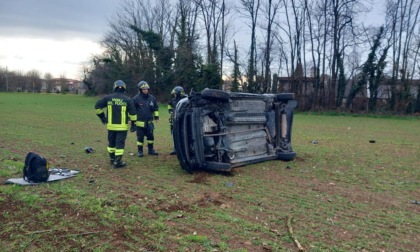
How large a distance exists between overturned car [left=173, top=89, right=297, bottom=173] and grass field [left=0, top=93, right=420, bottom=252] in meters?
0.27

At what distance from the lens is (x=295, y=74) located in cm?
3409

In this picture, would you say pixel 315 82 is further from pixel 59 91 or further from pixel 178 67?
pixel 59 91

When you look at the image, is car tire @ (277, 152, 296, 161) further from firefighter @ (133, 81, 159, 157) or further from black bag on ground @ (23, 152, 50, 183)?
black bag on ground @ (23, 152, 50, 183)

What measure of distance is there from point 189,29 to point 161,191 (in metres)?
36.5

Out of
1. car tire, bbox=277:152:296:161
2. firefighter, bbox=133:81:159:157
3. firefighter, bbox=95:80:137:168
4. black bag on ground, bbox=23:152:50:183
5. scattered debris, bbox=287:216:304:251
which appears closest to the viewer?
scattered debris, bbox=287:216:304:251

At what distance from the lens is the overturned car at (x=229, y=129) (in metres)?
6.32

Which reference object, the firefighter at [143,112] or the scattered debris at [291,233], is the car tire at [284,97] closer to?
the firefighter at [143,112]

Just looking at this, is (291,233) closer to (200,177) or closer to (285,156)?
(200,177)

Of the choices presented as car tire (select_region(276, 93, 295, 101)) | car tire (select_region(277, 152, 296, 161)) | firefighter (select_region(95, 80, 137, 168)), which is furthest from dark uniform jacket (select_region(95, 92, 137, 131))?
car tire (select_region(277, 152, 296, 161))

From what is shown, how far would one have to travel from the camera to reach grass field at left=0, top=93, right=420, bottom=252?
3.55 m

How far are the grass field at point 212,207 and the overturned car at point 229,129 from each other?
10.7 inches

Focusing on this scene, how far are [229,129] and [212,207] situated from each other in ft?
7.95

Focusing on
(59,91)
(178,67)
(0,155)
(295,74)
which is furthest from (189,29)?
(59,91)

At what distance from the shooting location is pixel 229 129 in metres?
6.80
